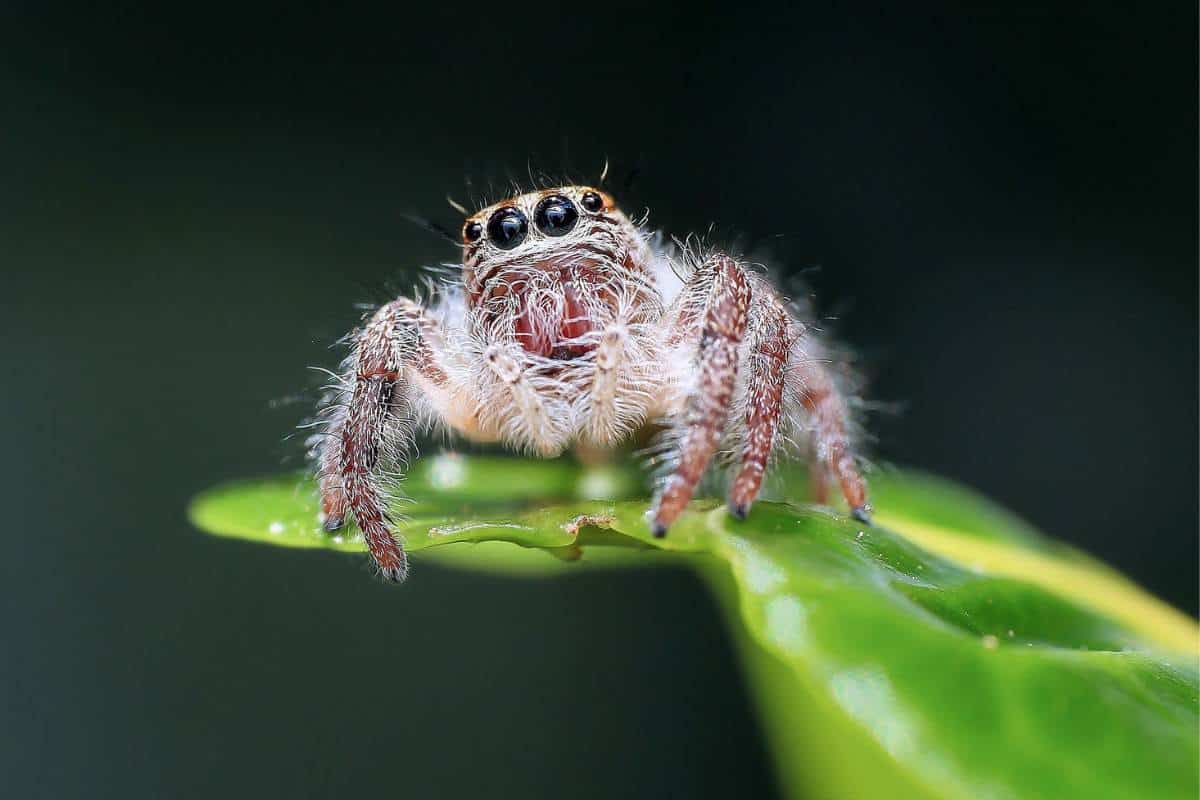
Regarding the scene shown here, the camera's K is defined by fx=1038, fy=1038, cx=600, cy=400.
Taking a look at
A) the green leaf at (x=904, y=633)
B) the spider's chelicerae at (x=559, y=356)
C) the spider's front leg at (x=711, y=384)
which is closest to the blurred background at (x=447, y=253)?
the green leaf at (x=904, y=633)

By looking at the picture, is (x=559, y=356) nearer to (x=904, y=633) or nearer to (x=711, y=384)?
(x=711, y=384)

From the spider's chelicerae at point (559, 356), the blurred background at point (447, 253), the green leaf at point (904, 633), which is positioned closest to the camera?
the green leaf at point (904, 633)

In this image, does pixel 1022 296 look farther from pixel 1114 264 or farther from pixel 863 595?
pixel 863 595

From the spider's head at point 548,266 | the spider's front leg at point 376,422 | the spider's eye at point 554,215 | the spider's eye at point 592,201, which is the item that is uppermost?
the spider's eye at point 592,201

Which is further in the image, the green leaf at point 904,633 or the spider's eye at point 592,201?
the spider's eye at point 592,201

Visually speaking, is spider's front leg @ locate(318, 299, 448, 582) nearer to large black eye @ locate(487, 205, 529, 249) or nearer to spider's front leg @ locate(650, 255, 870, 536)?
large black eye @ locate(487, 205, 529, 249)

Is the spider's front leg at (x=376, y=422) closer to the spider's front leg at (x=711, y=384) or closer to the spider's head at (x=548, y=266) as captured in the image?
the spider's head at (x=548, y=266)

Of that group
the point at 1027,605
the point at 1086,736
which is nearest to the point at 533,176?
the point at 1027,605

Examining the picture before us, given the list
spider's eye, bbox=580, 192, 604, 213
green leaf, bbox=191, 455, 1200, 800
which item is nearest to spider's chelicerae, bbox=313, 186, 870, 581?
spider's eye, bbox=580, 192, 604, 213

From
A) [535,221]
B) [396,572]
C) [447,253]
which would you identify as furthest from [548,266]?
[447,253]
